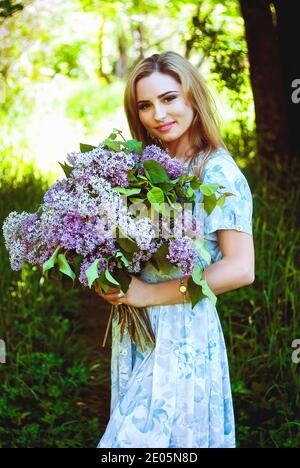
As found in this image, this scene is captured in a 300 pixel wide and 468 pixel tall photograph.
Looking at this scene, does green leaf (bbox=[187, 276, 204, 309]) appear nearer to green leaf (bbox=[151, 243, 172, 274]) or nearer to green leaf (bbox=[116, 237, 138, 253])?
green leaf (bbox=[151, 243, 172, 274])

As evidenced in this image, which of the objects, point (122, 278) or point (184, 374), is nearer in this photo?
point (122, 278)

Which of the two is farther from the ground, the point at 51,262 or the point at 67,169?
the point at 67,169

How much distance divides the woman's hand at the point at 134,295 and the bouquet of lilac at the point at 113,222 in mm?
69

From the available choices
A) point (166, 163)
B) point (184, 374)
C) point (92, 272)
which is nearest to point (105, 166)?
point (166, 163)

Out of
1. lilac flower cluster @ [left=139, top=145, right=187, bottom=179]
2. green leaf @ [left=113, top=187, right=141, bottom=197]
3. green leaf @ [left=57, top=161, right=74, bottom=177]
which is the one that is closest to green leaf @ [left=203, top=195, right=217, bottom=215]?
lilac flower cluster @ [left=139, top=145, right=187, bottom=179]

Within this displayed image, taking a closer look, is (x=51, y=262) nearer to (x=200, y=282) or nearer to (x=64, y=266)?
(x=64, y=266)

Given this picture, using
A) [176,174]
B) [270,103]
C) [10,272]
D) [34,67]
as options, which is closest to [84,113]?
[34,67]

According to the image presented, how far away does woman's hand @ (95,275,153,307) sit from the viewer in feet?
6.81

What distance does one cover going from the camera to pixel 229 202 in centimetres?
210

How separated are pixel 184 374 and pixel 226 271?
0.35 metres

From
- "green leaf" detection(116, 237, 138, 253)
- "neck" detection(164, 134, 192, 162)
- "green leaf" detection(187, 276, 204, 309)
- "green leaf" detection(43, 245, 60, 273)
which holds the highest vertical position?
"neck" detection(164, 134, 192, 162)

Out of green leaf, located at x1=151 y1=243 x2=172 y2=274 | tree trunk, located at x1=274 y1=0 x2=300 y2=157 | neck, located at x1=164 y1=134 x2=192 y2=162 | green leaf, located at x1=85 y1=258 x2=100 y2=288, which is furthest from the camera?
tree trunk, located at x1=274 y1=0 x2=300 y2=157

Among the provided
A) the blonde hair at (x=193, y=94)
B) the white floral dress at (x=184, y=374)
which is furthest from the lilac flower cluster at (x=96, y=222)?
the blonde hair at (x=193, y=94)

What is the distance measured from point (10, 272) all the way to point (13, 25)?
4.94 m
